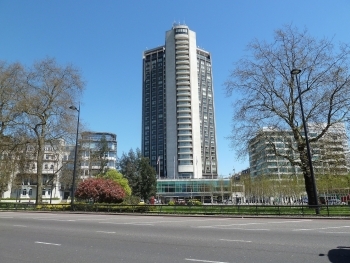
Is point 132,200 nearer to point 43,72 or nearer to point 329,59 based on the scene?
point 43,72

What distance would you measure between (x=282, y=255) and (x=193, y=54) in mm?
140083

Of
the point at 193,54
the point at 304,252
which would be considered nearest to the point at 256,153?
the point at 304,252

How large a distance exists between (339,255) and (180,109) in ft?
418

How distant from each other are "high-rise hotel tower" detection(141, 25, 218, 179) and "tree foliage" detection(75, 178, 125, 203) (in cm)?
7741

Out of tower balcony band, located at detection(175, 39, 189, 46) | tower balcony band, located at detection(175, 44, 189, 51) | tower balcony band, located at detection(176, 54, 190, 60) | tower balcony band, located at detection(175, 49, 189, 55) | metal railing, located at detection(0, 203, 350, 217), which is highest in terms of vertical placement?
tower balcony band, located at detection(175, 39, 189, 46)

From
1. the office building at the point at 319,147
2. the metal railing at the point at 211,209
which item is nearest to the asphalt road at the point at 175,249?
the metal railing at the point at 211,209

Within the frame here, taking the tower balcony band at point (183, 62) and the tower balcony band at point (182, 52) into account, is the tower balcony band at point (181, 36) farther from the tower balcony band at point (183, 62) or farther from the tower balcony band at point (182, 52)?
the tower balcony band at point (183, 62)

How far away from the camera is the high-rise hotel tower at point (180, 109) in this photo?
131375mm

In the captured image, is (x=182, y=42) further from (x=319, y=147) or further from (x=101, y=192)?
(x=319, y=147)

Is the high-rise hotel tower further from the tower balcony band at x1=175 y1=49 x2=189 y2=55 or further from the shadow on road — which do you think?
the shadow on road

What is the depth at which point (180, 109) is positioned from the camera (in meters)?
134

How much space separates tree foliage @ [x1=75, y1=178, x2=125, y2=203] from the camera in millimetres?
39906

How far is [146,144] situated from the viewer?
502ft

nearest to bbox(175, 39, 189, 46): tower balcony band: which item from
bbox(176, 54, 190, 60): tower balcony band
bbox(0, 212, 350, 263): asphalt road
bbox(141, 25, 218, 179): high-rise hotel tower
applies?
bbox(141, 25, 218, 179): high-rise hotel tower
